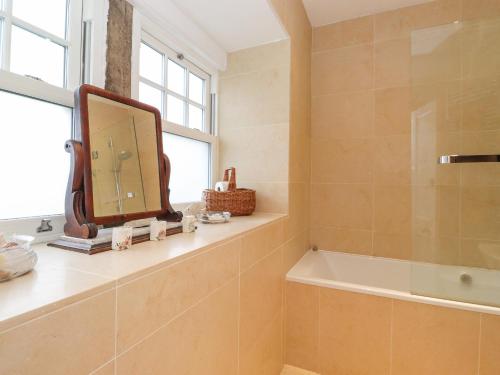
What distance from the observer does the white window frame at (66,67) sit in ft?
2.30

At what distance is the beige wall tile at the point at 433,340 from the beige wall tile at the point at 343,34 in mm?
1853

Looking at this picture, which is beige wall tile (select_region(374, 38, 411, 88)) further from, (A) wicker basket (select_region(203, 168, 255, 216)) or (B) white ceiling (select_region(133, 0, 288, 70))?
(A) wicker basket (select_region(203, 168, 255, 216))

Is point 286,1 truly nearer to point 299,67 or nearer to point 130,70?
point 299,67

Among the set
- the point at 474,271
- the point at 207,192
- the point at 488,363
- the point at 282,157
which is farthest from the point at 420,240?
the point at 207,192

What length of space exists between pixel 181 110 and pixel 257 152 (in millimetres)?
504

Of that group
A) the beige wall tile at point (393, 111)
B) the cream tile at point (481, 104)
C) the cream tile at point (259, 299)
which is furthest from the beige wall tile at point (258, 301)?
the cream tile at point (481, 104)

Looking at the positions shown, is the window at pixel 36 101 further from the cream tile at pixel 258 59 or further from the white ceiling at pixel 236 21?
the cream tile at pixel 258 59

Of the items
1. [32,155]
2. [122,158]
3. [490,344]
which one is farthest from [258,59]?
[490,344]

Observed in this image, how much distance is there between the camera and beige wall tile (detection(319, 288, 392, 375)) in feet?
4.34

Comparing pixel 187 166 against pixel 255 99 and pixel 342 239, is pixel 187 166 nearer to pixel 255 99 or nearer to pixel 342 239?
pixel 255 99

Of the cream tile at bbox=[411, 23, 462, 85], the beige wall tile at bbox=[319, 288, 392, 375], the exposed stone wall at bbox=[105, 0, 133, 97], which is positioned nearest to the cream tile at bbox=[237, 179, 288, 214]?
the beige wall tile at bbox=[319, 288, 392, 375]

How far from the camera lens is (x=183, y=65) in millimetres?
1444

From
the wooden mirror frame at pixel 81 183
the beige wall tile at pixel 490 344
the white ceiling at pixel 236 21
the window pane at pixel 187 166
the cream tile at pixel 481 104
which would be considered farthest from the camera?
the cream tile at pixel 481 104

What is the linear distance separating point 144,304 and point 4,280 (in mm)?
243
